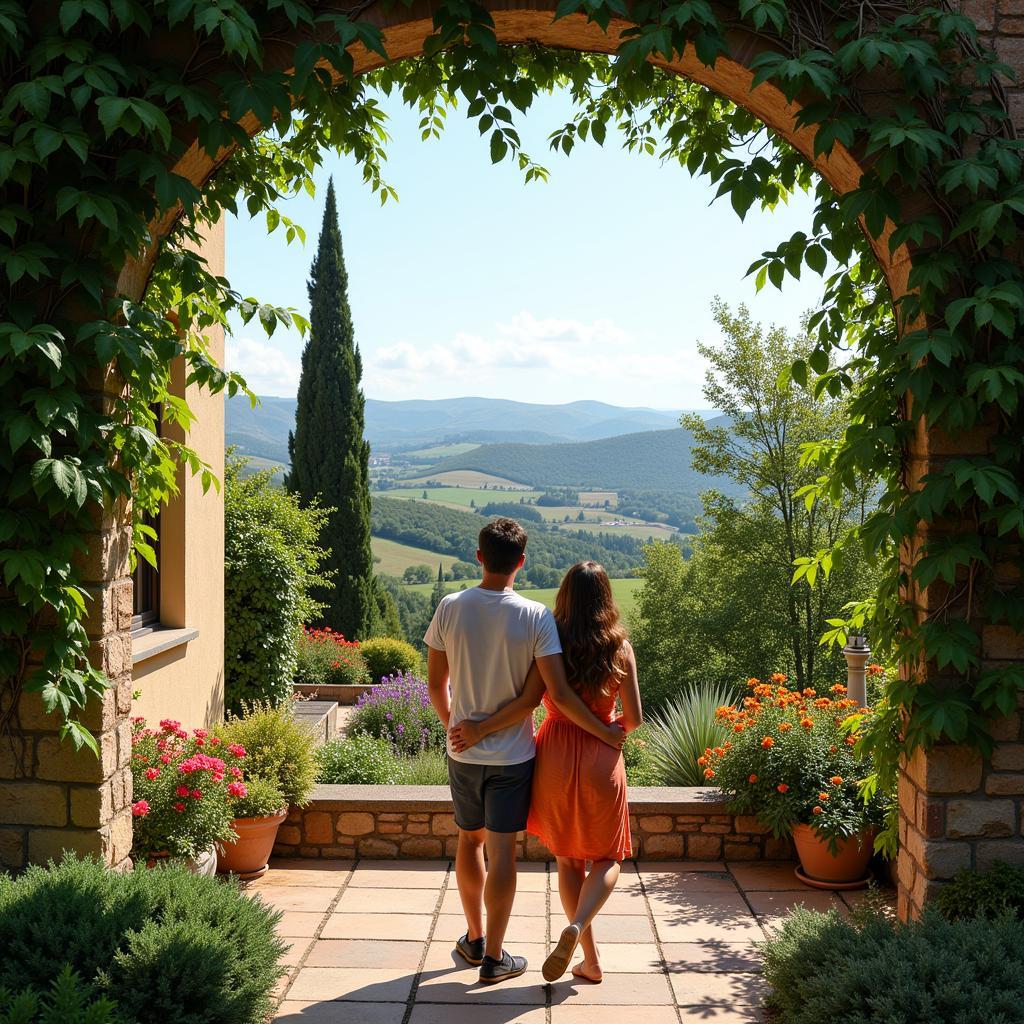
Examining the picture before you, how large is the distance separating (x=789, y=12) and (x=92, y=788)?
3750 mm

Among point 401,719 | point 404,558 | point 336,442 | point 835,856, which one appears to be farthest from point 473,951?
point 404,558

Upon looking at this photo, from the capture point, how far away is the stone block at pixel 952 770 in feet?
11.8

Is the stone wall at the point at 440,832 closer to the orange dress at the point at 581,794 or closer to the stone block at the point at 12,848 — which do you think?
the orange dress at the point at 581,794

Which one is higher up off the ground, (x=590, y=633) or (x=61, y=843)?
(x=590, y=633)

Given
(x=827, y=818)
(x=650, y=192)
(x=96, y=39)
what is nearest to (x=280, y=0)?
(x=96, y=39)

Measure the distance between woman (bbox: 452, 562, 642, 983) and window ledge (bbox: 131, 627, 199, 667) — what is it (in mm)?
2440

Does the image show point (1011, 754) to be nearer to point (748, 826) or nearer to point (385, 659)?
point (748, 826)

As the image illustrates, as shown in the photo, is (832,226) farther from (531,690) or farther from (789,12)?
(531,690)

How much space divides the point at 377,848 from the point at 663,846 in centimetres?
155

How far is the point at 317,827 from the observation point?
17.7 feet

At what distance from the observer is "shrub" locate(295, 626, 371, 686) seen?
13289mm

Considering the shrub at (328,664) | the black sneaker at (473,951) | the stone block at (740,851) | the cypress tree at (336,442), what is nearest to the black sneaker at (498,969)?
the black sneaker at (473,951)

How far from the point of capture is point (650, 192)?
9797mm

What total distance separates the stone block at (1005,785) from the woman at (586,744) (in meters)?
1.29
